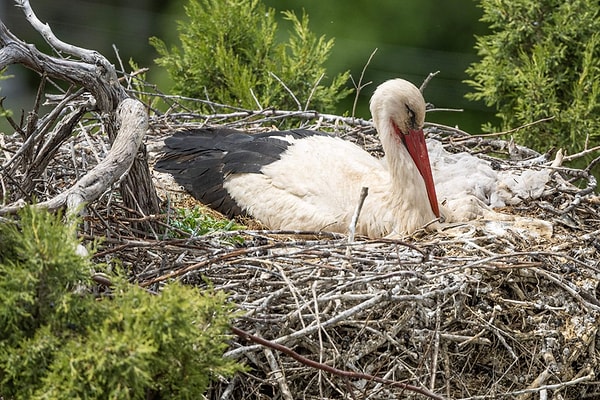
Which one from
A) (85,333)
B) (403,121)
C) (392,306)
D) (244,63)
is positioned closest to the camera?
(85,333)

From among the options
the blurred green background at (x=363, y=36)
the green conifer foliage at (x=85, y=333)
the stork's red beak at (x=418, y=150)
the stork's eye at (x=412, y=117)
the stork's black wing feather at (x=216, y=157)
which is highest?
the green conifer foliage at (x=85, y=333)

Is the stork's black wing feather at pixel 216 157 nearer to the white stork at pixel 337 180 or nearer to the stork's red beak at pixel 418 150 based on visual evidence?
the white stork at pixel 337 180

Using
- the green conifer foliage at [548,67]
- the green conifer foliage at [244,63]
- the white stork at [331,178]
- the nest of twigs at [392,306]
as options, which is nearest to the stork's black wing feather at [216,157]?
the white stork at [331,178]

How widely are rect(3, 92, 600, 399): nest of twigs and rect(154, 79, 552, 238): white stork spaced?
48 cm

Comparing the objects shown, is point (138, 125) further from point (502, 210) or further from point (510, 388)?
point (502, 210)

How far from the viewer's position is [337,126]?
20.3 feet

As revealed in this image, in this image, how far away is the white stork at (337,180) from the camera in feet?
16.1

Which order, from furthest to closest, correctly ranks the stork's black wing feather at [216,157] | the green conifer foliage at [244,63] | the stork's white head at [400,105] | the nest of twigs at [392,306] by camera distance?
the green conifer foliage at [244,63] < the stork's black wing feather at [216,157] < the stork's white head at [400,105] < the nest of twigs at [392,306]

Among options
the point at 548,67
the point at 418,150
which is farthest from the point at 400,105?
the point at 548,67

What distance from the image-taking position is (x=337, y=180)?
16.4ft

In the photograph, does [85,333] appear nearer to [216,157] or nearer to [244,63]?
[216,157]

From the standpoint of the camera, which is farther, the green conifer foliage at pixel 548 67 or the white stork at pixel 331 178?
the green conifer foliage at pixel 548 67

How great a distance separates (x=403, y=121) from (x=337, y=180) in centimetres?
44

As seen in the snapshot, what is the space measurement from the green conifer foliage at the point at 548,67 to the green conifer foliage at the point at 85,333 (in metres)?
4.16
